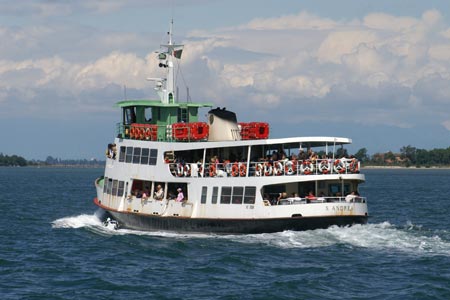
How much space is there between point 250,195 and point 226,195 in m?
1.32

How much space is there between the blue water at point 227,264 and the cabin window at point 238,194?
1.71 meters

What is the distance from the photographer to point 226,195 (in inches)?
1535

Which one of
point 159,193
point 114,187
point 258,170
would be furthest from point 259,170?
point 114,187

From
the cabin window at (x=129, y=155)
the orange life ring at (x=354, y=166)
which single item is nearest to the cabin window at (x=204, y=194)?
the cabin window at (x=129, y=155)

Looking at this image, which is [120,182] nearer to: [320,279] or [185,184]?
[185,184]

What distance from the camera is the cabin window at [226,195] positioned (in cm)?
3891

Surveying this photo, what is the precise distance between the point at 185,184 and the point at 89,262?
8.97 meters

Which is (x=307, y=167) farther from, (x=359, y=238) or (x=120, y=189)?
(x=120, y=189)

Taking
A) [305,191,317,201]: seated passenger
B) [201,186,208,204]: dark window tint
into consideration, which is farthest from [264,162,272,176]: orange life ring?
[201,186,208,204]: dark window tint

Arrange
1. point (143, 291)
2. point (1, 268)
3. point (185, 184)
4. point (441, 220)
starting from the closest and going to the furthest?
point (143, 291), point (1, 268), point (185, 184), point (441, 220)

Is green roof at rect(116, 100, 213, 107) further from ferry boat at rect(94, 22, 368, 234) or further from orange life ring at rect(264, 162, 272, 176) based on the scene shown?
orange life ring at rect(264, 162, 272, 176)

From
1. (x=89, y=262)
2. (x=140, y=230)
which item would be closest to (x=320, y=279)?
(x=89, y=262)

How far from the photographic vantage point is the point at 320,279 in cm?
2908

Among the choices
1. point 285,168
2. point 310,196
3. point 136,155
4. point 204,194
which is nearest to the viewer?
point 310,196
